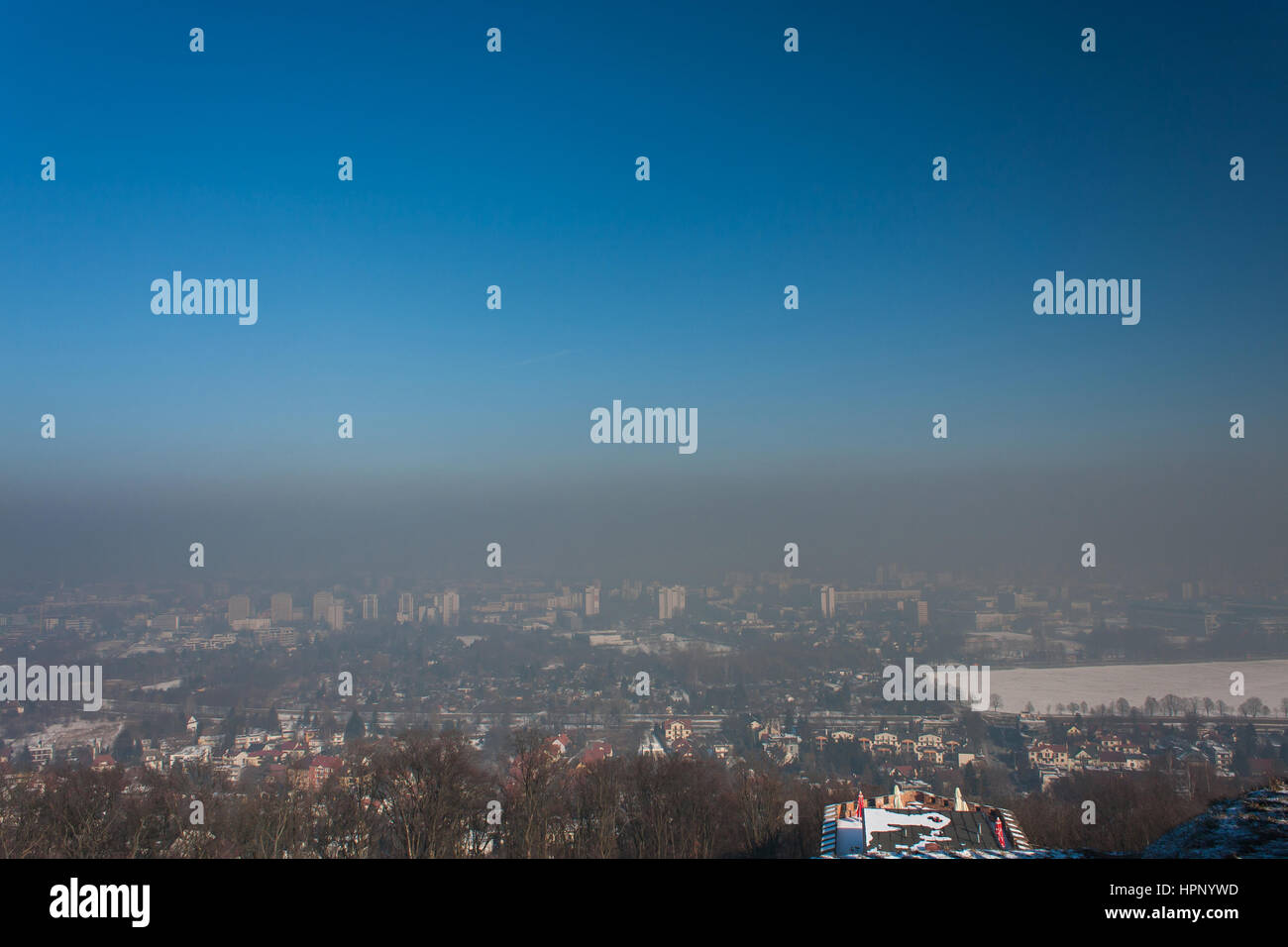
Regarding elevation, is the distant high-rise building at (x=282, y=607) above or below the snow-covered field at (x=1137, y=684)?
above

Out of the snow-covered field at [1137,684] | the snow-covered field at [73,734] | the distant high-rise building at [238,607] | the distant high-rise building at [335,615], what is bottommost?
the snow-covered field at [1137,684]

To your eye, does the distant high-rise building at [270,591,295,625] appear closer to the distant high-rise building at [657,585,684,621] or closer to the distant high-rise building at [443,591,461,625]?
the distant high-rise building at [443,591,461,625]

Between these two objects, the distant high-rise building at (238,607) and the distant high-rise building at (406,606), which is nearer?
the distant high-rise building at (238,607)

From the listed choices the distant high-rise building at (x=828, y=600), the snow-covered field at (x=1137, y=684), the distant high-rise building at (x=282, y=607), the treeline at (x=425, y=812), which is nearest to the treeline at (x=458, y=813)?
the treeline at (x=425, y=812)

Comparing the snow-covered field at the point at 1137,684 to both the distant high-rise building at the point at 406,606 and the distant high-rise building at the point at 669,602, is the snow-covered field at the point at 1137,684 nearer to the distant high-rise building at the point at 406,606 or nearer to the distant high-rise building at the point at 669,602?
the distant high-rise building at the point at 669,602

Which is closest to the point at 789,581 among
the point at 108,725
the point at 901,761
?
the point at 901,761

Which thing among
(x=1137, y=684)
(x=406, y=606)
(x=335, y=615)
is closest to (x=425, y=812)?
(x=406, y=606)
